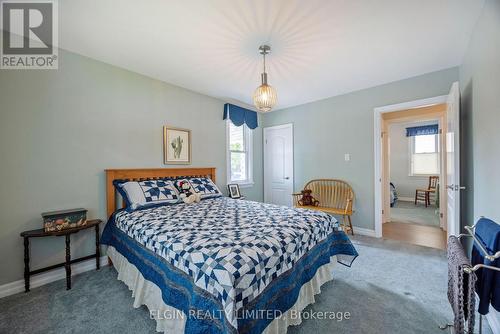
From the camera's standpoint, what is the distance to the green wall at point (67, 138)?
201 cm

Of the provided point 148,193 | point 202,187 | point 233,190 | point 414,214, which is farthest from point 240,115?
point 414,214

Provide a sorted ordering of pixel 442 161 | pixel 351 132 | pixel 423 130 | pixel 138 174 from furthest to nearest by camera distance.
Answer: pixel 423 130, pixel 442 161, pixel 351 132, pixel 138 174

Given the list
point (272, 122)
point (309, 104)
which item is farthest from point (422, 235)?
point (272, 122)

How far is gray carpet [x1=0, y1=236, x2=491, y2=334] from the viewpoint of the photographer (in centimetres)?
155

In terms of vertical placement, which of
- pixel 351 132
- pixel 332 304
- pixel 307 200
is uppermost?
pixel 351 132

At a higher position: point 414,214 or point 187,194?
point 187,194

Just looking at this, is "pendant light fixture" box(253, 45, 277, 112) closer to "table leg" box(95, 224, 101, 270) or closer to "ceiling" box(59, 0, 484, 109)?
"ceiling" box(59, 0, 484, 109)

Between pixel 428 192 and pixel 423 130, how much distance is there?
1.81m

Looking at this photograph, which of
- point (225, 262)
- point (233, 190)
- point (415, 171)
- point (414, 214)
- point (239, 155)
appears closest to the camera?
point (225, 262)

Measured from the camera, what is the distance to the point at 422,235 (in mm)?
3477

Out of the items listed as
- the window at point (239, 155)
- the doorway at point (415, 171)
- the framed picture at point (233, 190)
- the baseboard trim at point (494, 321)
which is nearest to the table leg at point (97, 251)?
the framed picture at point (233, 190)

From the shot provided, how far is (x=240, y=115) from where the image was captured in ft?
14.1

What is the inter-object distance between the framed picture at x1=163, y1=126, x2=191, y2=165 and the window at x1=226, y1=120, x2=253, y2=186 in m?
0.91

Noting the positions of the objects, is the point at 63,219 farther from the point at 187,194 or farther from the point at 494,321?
the point at 494,321
